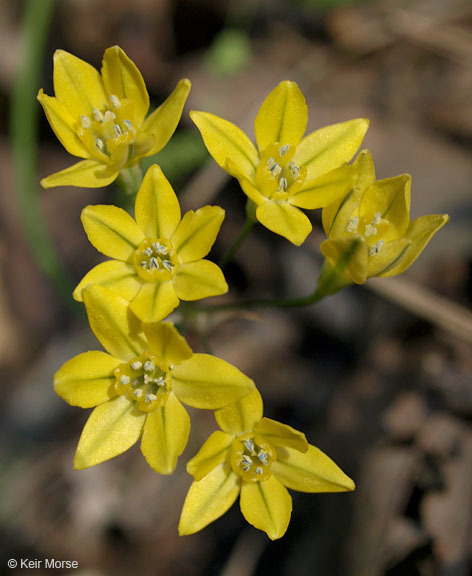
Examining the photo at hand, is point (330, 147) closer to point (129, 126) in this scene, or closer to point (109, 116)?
point (129, 126)

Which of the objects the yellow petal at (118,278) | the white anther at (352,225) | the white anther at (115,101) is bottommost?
the yellow petal at (118,278)

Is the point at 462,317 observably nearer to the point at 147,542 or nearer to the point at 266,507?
the point at 266,507

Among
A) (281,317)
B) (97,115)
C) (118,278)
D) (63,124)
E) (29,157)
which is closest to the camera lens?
(118,278)

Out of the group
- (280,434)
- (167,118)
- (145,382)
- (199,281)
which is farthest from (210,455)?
(167,118)

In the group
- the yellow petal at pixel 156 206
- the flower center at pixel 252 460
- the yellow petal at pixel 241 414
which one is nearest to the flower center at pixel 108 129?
the yellow petal at pixel 156 206

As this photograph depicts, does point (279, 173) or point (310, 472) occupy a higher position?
point (279, 173)

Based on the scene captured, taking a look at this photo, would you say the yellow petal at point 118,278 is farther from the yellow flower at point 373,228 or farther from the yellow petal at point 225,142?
the yellow flower at point 373,228

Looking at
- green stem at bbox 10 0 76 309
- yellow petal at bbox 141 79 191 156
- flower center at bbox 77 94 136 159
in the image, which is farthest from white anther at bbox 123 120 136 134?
green stem at bbox 10 0 76 309
